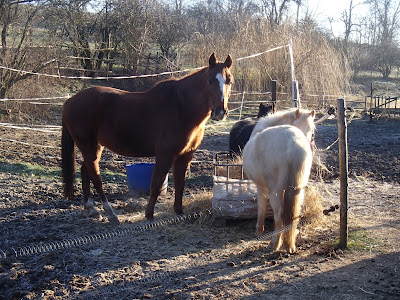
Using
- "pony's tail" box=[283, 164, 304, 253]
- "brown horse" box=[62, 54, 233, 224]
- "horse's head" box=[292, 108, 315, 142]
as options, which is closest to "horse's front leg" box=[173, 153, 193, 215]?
"brown horse" box=[62, 54, 233, 224]

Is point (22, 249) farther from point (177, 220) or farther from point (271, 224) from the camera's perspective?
point (271, 224)

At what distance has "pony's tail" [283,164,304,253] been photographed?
360 centimetres

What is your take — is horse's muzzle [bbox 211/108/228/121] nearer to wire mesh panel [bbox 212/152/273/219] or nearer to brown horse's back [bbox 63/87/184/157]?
brown horse's back [bbox 63/87/184/157]

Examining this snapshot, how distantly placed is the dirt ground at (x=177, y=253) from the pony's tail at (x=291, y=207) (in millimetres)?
141

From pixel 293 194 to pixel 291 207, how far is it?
0.13 m

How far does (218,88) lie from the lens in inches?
167

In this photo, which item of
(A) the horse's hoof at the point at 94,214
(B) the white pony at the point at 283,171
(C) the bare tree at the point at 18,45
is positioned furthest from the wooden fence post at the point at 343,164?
(C) the bare tree at the point at 18,45

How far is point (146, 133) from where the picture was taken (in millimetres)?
4617

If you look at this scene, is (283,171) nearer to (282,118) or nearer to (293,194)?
(293,194)

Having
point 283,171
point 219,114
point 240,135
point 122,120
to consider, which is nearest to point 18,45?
point 240,135

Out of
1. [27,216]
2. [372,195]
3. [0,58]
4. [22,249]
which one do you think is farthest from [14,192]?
[0,58]

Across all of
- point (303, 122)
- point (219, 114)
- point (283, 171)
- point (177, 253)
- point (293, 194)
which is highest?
point (219, 114)

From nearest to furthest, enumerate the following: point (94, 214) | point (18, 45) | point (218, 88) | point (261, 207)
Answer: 1. point (261, 207)
2. point (218, 88)
3. point (94, 214)
4. point (18, 45)

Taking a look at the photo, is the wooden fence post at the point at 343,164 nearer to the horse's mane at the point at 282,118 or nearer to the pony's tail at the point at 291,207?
the pony's tail at the point at 291,207
